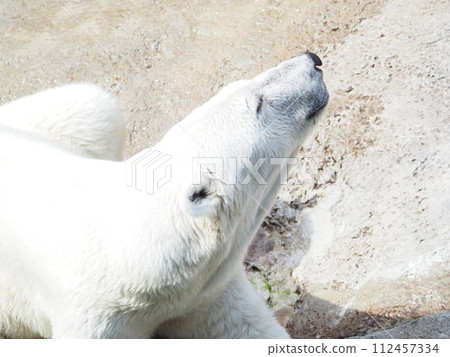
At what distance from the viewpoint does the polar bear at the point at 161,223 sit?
2461 mm

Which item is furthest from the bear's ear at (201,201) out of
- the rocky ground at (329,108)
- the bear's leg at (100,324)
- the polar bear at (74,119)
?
the polar bear at (74,119)

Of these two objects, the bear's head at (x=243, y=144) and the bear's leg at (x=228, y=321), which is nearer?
the bear's head at (x=243, y=144)

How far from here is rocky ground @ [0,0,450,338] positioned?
3629mm

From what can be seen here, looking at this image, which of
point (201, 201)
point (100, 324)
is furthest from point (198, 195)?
point (100, 324)

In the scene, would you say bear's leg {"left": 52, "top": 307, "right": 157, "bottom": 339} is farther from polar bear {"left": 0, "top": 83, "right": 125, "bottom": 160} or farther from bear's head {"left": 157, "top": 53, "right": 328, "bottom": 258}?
polar bear {"left": 0, "top": 83, "right": 125, "bottom": 160}

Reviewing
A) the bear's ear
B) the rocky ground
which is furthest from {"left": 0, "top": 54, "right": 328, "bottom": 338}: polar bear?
the rocky ground

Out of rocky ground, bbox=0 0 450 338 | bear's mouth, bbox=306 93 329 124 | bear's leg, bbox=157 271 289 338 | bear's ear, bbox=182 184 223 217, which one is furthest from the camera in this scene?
rocky ground, bbox=0 0 450 338

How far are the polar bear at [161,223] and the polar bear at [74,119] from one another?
0.66 metres

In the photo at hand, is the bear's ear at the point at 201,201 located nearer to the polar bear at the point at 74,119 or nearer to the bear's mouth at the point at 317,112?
the bear's mouth at the point at 317,112

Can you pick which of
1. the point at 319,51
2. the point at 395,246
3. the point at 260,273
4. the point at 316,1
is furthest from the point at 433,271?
the point at 316,1

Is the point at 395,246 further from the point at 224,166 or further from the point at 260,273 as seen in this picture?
the point at 224,166

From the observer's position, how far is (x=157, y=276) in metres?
2.47

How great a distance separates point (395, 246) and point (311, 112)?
138 centimetres

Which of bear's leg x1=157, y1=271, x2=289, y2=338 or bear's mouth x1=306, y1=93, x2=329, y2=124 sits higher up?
bear's mouth x1=306, y1=93, x2=329, y2=124
